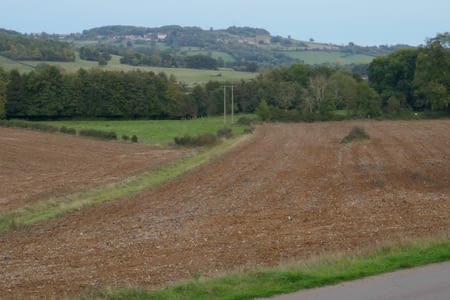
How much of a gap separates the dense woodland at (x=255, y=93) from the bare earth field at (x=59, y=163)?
80.5ft

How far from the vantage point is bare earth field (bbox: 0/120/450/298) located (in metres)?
13.0

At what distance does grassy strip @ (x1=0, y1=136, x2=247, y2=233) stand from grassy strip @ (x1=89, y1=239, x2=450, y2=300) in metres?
11.7

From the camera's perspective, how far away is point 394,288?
9781 millimetres

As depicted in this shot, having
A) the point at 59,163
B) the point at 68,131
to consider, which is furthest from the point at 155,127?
the point at 59,163

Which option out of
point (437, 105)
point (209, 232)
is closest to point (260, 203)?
point (209, 232)

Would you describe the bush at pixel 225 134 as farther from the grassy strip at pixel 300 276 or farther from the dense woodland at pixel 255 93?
the grassy strip at pixel 300 276

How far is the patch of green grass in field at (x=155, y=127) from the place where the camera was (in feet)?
230

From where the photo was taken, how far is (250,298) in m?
9.27

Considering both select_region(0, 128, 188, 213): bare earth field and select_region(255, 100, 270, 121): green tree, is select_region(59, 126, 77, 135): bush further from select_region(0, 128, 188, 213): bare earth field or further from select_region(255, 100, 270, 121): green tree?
select_region(255, 100, 270, 121): green tree

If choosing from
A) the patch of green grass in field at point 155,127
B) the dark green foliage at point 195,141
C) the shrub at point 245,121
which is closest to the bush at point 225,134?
the patch of green grass in field at point 155,127

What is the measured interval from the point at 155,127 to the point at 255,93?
81.3 feet

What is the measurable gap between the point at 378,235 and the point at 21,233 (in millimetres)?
9820

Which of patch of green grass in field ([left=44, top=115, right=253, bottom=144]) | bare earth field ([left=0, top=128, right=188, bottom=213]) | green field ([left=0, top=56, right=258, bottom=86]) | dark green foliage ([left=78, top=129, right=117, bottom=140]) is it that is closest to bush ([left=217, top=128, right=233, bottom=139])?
patch of green grass in field ([left=44, top=115, right=253, bottom=144])

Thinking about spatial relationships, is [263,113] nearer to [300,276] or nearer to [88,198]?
[88,198]
